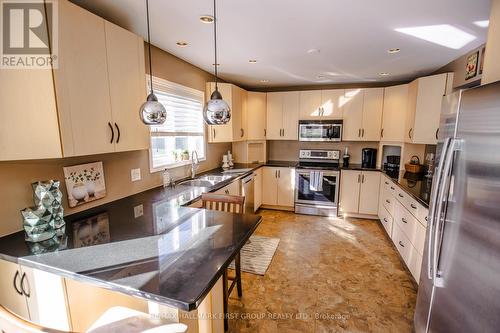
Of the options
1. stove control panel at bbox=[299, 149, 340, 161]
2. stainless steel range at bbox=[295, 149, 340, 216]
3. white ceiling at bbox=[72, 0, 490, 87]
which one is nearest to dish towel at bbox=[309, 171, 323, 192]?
stainless steel range at bbox=[295, 149, 340, 216]

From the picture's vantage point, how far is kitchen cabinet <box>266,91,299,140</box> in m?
4.52

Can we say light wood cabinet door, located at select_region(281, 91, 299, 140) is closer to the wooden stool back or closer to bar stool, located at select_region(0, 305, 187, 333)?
the wooden stool back

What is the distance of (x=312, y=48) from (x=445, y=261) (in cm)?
220

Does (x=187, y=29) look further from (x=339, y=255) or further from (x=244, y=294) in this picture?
(x=339, y=255)

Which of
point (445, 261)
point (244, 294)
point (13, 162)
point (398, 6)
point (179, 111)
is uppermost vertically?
point (398, 6)

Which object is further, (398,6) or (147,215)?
(147,215)

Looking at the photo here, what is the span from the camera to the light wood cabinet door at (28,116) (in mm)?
1197

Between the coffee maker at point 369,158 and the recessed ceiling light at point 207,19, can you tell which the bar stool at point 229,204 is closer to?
the recessed ceiling light at point 207,19

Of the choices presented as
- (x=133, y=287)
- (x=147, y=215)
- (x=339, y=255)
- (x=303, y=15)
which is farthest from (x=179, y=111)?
(x=339, y=255)

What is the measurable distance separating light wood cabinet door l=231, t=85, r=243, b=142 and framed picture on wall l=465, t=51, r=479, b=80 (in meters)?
2.95

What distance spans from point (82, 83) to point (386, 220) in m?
3.96

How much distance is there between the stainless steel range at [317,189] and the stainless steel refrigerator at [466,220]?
261cm

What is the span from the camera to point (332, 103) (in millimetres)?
4293

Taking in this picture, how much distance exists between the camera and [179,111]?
9.80 feet
